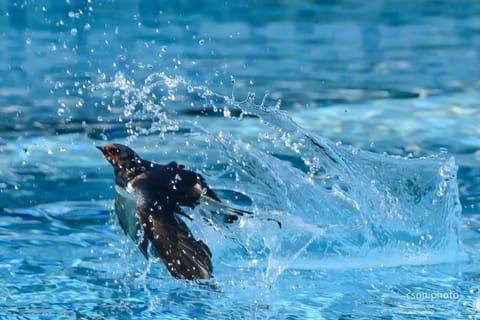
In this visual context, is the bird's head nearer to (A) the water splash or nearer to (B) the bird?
(B) the bird

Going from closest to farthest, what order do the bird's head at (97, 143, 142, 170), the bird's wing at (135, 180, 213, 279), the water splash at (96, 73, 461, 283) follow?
1. the bird's wing at (135, 180, 213, 279)
2. the bird's head at (97, 143, 142, 170)
3. the water splash at (96, 73, 461, 283)

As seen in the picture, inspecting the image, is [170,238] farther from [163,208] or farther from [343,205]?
[343,205]

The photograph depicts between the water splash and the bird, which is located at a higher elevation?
the water splash

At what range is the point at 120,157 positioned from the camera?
313 cm

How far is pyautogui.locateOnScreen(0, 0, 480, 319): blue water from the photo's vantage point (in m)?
3.18

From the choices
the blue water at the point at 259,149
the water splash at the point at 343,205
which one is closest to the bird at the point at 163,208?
the blue water at the point at 259,149

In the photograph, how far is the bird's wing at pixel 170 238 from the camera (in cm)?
286

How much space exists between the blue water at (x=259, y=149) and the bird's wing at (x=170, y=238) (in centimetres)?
13

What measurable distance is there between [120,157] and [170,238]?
1.25 feet

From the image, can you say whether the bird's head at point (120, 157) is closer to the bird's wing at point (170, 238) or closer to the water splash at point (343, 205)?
the bird's wing at point (170, 238)

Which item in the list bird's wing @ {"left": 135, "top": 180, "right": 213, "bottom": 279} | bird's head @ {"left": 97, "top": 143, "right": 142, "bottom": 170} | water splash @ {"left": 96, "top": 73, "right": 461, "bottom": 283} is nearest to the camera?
bird's wing @ {"left": 135, "top": 180, "right": 213, "bottom": 279}

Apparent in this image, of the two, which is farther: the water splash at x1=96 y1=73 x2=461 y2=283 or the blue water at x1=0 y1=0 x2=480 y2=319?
the water splash at x1=96 y1=73 x2=461 y2=283

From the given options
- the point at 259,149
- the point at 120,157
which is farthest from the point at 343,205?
the point at 259,149

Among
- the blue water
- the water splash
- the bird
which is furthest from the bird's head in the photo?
the water splash
